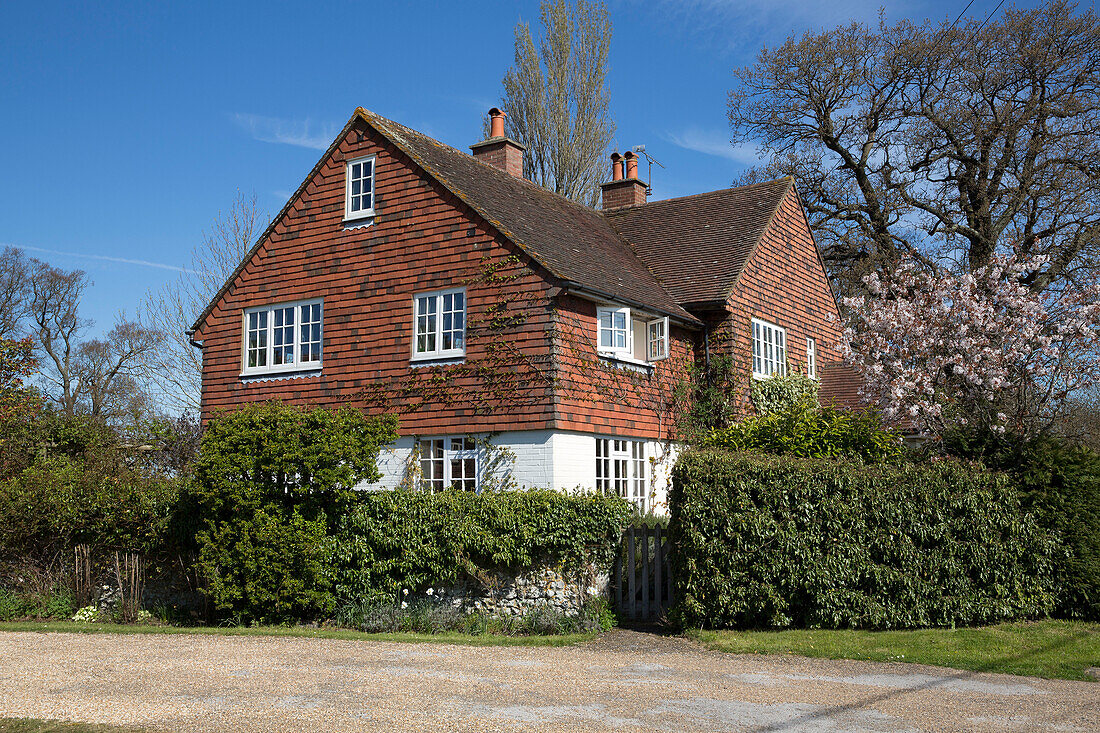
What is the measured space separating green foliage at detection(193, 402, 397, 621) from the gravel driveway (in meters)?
1.64

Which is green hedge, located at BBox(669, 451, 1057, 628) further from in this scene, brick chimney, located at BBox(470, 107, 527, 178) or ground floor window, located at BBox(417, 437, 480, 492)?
brick chimney, located at BBox(470, 107, 527, 178)

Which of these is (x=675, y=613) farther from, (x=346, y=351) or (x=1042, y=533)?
(x=346, y=351)

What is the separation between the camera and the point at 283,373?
2017 cm

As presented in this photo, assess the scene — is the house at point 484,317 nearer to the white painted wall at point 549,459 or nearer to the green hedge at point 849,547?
the white painted wall at point 549,459

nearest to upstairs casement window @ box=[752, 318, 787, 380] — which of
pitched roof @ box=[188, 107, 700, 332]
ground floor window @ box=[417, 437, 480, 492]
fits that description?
pitched roof @ box=[188, 107, 700, 332]

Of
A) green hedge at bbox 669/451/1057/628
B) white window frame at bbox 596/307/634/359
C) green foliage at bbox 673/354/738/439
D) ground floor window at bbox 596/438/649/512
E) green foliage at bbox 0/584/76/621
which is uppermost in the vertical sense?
white window frame at bbox 596/307/634/359

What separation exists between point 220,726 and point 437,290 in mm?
12026

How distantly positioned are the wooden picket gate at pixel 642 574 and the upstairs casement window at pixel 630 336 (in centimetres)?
517

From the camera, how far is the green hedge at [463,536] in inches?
511

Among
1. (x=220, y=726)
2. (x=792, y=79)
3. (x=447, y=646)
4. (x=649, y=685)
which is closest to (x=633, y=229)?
(x=792, y=79)

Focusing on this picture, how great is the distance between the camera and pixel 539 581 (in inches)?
517

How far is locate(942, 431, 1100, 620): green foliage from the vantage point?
1240cm

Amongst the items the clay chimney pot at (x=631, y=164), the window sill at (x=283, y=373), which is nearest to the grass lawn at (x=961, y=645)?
the window sill at (x=283, y=373)

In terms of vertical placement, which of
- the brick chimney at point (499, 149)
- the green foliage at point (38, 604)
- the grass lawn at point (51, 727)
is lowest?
the grass lawn at point (51, 727)
